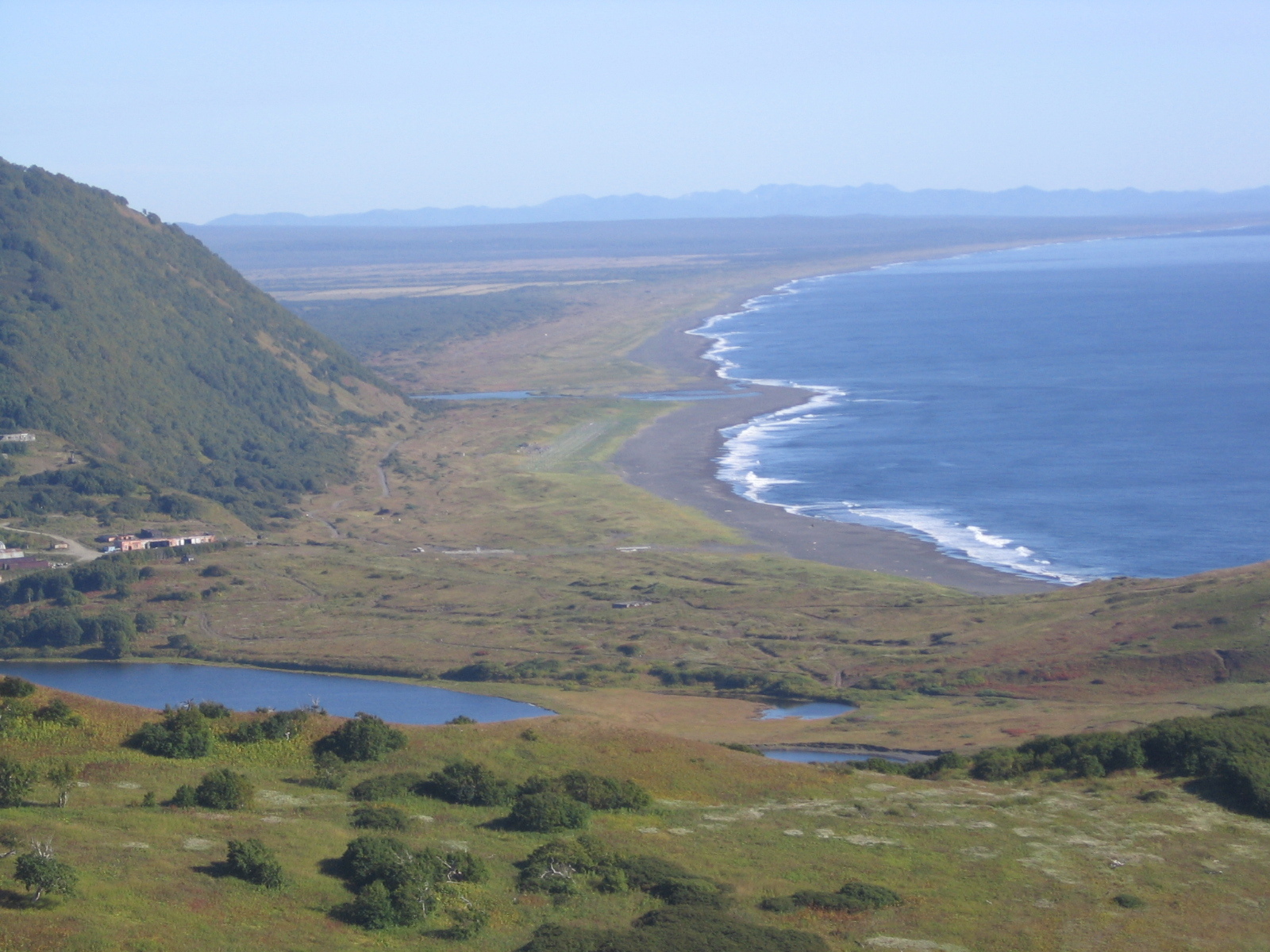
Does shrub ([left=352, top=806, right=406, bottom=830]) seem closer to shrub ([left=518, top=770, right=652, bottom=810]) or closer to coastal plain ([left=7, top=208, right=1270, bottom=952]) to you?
coastal plain ([left=7, top=208, right=1270, bottom=952])

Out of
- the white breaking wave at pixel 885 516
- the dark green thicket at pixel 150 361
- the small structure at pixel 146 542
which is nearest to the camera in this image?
the white breaking wave at pixel 885 516

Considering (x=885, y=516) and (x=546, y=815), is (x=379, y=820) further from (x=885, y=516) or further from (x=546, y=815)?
(x=885, y=516)

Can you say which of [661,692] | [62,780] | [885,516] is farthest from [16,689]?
[885,516]

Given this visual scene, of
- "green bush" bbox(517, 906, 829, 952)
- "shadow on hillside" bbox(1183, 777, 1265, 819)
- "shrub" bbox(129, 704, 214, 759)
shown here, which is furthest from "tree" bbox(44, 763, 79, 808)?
"shadow on hillside" bbox(1183, 777, 1265, 819)

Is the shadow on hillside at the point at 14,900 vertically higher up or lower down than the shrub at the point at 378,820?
higher up

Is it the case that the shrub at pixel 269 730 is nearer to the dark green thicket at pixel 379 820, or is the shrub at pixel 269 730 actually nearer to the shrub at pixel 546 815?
the dark green thicket at pixel 379 820

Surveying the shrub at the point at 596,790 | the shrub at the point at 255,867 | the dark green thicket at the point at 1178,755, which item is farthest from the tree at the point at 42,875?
the dark green thicket at the point at 1178,755
